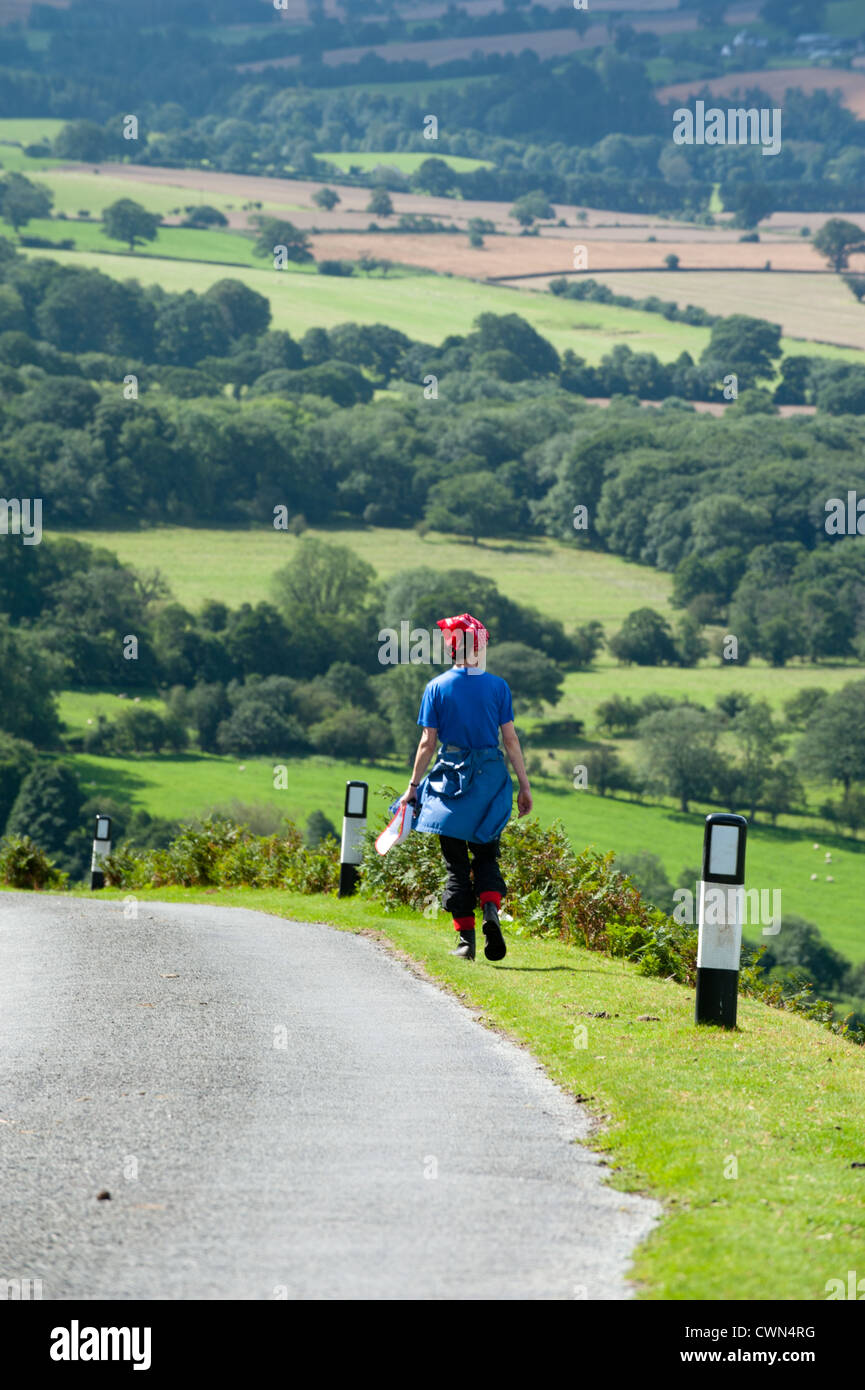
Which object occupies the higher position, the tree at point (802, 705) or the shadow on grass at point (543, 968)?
the shadow on grass at point (543, 968)

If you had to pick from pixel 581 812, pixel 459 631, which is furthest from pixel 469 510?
pixel 459 631

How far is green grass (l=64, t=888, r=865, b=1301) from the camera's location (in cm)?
524

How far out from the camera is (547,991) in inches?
422

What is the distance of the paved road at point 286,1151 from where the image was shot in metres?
5.10

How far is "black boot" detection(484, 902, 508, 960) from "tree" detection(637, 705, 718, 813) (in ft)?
271

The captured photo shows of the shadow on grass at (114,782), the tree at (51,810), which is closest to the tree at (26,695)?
the shadow on grass at (114,782)

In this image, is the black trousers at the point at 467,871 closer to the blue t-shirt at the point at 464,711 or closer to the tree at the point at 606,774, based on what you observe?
the blue t-shirt at the point at 464,711

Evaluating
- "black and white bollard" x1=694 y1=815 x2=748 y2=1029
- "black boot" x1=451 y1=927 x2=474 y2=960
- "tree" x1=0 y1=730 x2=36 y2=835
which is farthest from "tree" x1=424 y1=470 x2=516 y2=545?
"black and white bollard" x1=694 y1=815 x2=748 y2=1029

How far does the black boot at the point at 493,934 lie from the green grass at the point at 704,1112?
14cm

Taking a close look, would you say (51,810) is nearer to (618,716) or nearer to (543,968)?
(618,716)

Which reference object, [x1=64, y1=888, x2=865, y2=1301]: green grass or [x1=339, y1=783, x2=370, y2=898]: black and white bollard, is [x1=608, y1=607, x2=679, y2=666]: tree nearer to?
[x1=339, y1=783, x2=370, y2=898]: black and white bollard

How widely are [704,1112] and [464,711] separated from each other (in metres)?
4.24
